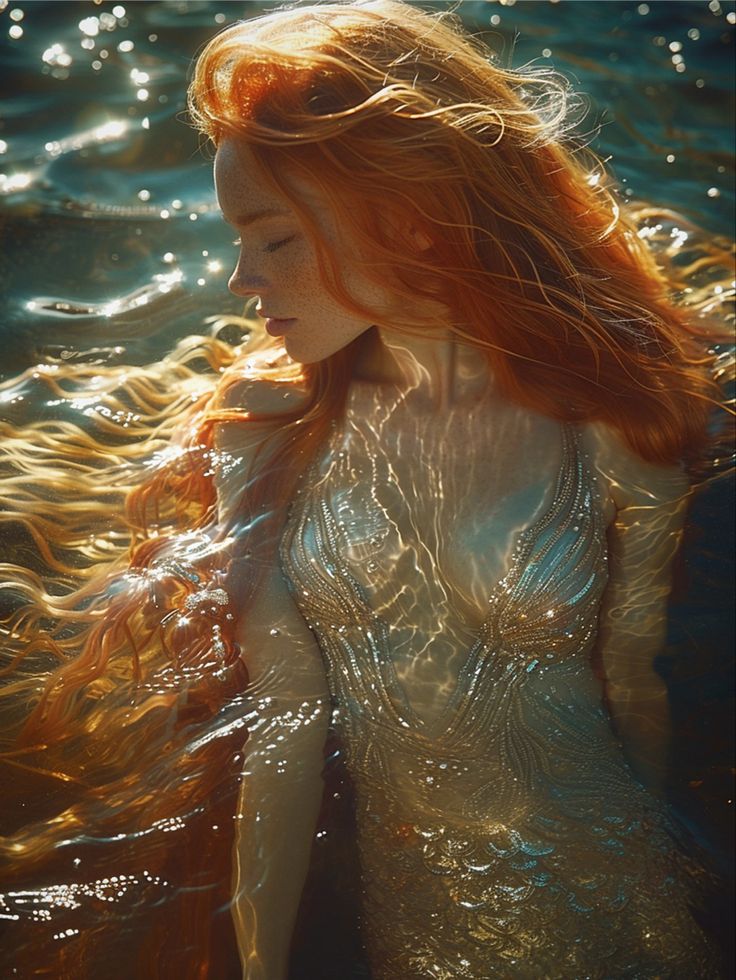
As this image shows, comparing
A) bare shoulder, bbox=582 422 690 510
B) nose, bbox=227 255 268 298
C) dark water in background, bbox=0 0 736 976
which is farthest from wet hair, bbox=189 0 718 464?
dark water in background, bbox=0 0 736 976

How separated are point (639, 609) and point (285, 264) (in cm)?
93

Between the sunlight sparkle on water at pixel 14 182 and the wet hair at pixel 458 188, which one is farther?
the sunlight sparkle on water at pixel 14 182

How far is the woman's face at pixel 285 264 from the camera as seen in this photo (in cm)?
203

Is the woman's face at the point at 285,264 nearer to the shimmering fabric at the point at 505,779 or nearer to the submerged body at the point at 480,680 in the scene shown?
the submerged body at the point at 480,680

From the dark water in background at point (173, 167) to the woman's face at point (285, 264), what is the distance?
93 centimetres

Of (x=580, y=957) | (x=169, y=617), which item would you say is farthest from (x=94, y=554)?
(x=580, y=957)

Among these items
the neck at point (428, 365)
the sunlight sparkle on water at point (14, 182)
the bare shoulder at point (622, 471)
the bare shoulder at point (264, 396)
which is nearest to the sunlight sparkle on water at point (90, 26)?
the sunlight sparkle on water at point (14, 182)

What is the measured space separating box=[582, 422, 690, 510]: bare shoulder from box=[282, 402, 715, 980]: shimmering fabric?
0.03m

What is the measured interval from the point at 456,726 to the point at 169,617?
654 millimetres

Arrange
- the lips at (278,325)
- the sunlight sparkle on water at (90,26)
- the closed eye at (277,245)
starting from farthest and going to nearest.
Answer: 1. the sunlight sparkle on water at (90,26)
2. the lips at (278,325)
3. the closed eye at (277,245)

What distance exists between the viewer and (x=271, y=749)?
85.3 inches

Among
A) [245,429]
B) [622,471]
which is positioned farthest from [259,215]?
[622,471]

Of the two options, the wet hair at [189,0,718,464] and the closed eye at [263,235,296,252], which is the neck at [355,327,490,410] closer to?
the wet hair at [189,0,718,464]

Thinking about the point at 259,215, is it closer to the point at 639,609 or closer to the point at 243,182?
the point at 243,182
